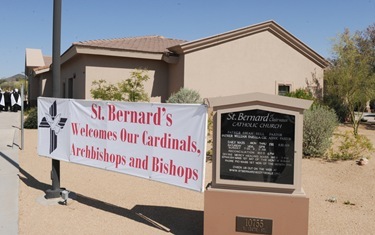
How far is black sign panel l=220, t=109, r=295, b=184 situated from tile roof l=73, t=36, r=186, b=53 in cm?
1243

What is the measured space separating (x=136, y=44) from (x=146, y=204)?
12.9 m

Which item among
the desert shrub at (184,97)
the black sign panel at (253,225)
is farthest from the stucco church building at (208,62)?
the black sign panel at (253,225)

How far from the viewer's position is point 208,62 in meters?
17.3

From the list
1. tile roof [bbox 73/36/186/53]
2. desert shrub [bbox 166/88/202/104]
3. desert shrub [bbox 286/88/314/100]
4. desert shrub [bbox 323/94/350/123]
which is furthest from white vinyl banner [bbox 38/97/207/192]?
desert shrub [bbox 323/94/350/123]

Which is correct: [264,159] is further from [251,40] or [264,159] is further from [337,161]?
[251,40]

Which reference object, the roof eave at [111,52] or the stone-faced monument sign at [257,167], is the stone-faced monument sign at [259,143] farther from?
the roof eave at [111,52]

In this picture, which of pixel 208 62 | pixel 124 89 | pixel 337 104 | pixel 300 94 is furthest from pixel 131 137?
pixel 337 104

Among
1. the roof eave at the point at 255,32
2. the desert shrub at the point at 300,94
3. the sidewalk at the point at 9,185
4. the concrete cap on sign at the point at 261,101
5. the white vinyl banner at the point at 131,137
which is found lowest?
the sidewalk at the point at 9,185

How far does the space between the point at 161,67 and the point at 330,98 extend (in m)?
11.8

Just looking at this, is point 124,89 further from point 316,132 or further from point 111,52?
point 316,132

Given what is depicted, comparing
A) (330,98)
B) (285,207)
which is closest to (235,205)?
(285,207)

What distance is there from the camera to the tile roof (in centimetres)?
1634

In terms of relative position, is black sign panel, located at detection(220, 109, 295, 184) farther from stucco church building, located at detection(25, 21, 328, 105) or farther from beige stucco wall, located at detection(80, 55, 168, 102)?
beige stucco wall, located at detection(80, 55, 168, 102)

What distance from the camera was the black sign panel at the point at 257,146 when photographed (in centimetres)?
449
